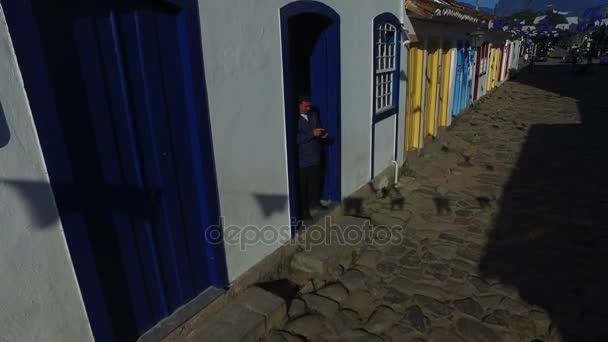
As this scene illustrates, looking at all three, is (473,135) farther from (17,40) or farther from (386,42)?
(17,40)

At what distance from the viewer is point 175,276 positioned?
3156 mm

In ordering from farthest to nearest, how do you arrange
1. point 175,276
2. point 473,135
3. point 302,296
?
point 473,135
point 302,296
point 175,276

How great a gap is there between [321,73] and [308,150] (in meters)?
0.97

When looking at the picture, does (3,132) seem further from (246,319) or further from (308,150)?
(308,150)

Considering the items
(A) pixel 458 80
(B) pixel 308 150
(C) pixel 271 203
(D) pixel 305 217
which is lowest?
(D) pixel 305 217

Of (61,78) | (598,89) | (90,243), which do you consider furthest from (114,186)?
(598,89)

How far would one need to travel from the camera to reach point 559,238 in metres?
4.93

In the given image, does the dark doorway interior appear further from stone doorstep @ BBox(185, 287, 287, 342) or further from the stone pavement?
stone doorstep @ BBox(185, 287, 287, 342)

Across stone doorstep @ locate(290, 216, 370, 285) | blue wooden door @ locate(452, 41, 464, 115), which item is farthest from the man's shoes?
blue wooden door @ locate(452, 41, 464, 115)

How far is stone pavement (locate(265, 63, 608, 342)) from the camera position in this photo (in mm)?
3439

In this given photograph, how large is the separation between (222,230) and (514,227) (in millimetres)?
4038

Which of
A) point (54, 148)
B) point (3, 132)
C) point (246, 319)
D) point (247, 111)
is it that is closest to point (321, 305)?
point (246, 319)

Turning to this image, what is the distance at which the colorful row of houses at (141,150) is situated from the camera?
209 centimetres

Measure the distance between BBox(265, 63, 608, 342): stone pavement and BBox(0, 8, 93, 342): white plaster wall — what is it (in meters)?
1.68
